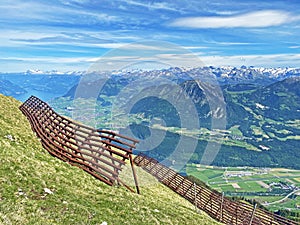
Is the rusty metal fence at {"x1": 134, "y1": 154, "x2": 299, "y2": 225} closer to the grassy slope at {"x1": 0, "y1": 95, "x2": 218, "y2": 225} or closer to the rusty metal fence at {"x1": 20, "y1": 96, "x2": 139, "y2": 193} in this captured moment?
the rusty metal fence at {"x1": 20, "y1": 96, "x2": 139, "y2": 193}

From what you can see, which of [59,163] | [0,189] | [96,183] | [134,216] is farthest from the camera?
[59,163]

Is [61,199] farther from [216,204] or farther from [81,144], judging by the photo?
[216,204]

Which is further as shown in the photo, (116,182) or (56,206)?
(116,182)

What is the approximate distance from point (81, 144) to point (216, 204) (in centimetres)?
1547

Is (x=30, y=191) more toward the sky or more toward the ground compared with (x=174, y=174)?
more toward the sky

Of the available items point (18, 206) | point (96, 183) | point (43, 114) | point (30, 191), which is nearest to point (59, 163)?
point (96, 183)

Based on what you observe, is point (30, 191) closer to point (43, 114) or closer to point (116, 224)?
point (116, 224)

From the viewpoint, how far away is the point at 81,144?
89.0 ft

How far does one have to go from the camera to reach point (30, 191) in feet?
48.4

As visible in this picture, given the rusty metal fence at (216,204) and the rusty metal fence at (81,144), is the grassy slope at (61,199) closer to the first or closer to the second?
the rusty metal fence at (81,144)

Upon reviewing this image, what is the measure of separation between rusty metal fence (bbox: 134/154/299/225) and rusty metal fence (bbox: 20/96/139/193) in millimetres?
7664

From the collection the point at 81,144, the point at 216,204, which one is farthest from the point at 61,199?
the point at 216,204

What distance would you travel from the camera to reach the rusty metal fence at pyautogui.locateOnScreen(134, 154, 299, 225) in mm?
27719

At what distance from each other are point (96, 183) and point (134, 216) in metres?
5.58
